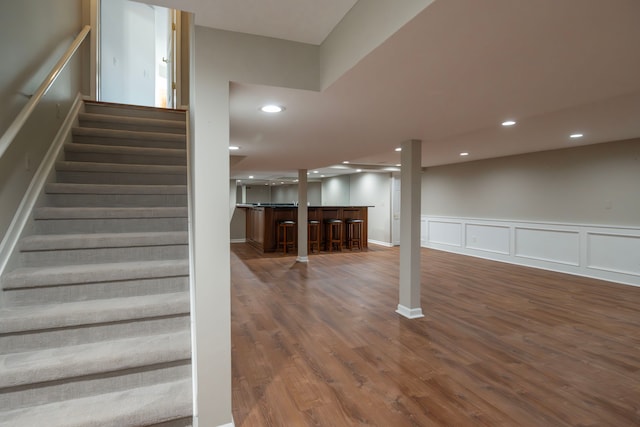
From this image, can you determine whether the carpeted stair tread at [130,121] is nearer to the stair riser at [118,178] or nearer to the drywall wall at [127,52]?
the stair riser at [118,178]

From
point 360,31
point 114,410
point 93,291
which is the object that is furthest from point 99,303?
point 360,31

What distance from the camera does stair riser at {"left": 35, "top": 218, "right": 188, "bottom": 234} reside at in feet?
8.09

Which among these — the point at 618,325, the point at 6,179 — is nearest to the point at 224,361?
the point at 6,179

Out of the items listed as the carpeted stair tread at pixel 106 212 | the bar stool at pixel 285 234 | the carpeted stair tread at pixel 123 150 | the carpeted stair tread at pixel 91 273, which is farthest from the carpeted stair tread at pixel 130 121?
the bar stool at pixel 285 234

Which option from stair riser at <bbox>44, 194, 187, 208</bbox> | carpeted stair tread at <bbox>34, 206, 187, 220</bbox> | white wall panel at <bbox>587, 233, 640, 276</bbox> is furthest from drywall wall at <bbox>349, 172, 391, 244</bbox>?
carpeted stair tread at <bbox>34, 206, 187, 220</bbox>

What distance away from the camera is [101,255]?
2412 mm

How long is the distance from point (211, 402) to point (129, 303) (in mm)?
864

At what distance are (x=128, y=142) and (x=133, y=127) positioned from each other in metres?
0.33

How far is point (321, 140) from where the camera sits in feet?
13.2

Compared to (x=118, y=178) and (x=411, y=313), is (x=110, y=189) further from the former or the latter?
(x=411, y=313)

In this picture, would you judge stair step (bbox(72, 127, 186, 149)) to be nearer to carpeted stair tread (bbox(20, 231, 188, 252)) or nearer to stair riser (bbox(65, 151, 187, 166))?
stair riser (bbox(65, 151, 187, 166))

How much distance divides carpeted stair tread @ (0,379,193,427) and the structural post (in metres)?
2.62

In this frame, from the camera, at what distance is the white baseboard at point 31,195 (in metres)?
2.06

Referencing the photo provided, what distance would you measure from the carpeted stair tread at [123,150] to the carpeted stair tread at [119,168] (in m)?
0.21
